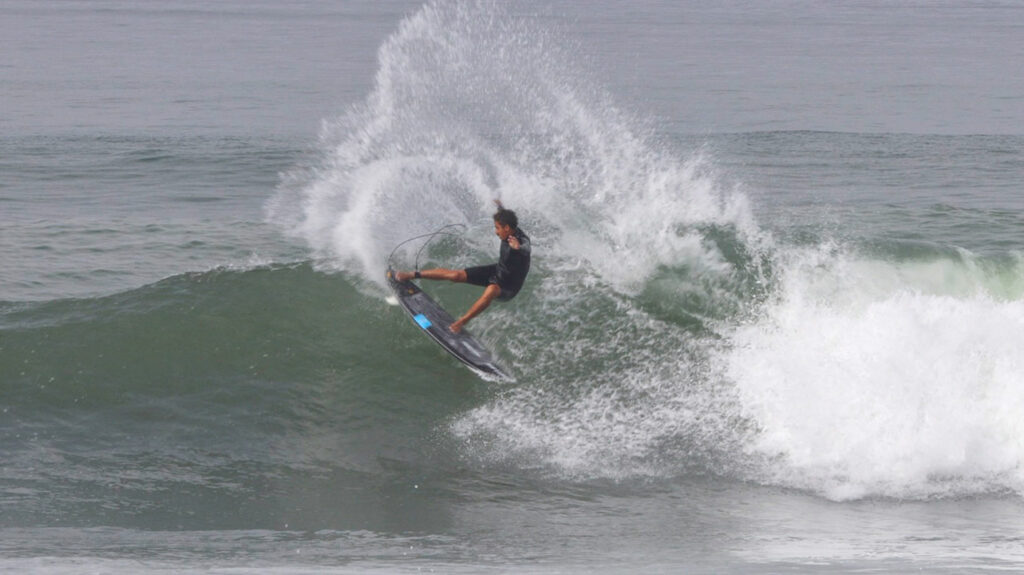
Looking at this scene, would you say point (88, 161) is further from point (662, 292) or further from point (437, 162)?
point (662, 292)

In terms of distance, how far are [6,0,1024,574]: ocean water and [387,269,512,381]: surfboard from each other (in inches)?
10.5

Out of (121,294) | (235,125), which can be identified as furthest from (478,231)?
(235,125)

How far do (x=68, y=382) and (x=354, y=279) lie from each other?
11.7 feet

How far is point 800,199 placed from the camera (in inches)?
787

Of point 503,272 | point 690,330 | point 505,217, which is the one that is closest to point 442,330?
point 503,272

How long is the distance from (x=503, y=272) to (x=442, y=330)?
101 cm

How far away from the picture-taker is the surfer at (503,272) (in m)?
10.3

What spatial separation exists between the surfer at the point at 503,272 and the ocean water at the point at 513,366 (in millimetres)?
872

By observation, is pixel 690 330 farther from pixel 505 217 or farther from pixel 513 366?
pixel 505 217

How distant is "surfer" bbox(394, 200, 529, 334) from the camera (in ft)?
33.8

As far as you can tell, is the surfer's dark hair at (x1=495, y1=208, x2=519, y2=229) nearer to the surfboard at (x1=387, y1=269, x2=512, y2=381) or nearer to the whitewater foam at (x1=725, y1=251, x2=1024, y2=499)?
the surfboard at (x1=387, y1=269, x2=512, y2=381)

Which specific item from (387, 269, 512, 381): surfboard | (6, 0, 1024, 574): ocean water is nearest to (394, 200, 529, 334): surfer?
(387, 269, 512, 381): surfboard

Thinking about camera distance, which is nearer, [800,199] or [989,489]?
[989,489]

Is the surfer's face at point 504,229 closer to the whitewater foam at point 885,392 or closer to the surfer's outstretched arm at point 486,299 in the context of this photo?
the surfer's outstretched arm at point 486,299
